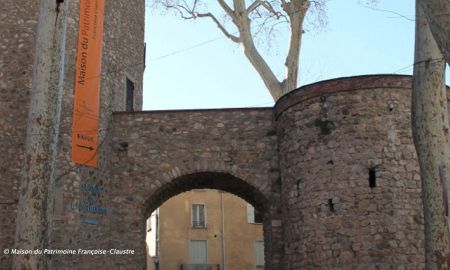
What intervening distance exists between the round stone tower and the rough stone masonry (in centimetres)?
2

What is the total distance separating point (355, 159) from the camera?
10.9 meters

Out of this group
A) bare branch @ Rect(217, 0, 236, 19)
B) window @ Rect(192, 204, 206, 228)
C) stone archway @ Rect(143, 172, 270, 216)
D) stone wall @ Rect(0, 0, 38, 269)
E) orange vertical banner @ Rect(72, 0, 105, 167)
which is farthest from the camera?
window @ Rect(192, 204, 206, 228)

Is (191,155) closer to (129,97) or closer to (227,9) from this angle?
(129,97)

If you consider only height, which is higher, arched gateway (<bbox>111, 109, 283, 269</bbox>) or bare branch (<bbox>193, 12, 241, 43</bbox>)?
bare branch (<bbox>193, 12, 241, 43</bbox>)

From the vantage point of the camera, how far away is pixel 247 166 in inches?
500

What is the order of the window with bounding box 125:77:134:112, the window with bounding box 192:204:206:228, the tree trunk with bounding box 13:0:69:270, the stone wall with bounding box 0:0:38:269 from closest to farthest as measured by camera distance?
the tree trunk with bounding box 13:0:69:270
the stone wall with bounding box 0:0:38:269
the window with bounding box 125:77:134:112
the window with bounding box 192:204:206:228

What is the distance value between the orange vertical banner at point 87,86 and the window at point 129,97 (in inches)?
64.7

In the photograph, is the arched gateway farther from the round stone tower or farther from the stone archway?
the round stone tower

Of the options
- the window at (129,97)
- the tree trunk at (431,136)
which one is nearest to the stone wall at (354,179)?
the tree trunk at (431,136)

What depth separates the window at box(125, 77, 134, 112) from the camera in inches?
561

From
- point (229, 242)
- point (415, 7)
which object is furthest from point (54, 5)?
point (229, 242)

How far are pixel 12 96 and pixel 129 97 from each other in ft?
10.9

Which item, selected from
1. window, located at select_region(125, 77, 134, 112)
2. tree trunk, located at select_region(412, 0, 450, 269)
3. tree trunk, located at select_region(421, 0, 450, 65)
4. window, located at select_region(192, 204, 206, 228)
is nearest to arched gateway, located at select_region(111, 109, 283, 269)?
window, located at select_region(125, 77, 134, 112)

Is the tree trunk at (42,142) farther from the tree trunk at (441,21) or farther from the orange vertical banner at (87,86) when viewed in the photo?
the orange vertical banner at (87,86)
